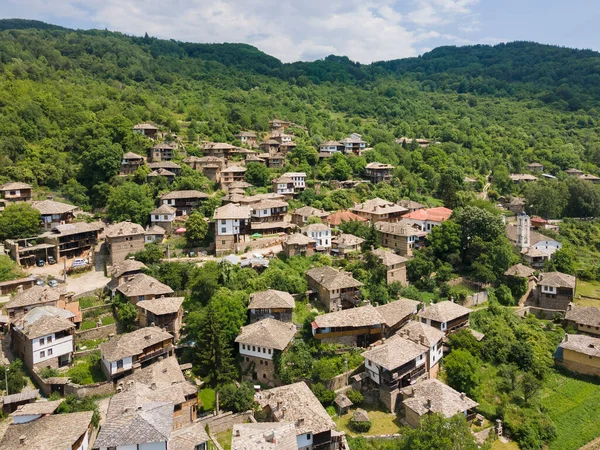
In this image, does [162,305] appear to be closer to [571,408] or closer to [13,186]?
[13,186]

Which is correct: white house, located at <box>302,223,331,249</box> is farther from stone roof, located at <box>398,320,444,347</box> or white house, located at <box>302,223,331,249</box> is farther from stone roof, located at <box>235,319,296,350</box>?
stone roof, located at <box>235,319,296,350</box>

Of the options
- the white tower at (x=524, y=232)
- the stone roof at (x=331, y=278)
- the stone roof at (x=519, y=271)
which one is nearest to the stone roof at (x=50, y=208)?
the stone roof at (x=331, y=278)

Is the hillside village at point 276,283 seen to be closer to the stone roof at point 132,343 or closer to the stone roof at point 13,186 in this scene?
the stone roof at point 132,343

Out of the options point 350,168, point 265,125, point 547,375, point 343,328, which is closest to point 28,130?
point 265,125

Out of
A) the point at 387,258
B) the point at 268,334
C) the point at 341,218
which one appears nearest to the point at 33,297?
the point at 268,334

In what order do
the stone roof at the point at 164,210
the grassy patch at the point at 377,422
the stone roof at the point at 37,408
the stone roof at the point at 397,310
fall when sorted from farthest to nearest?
the stone roof at the point at 164,210
the stone roof at the point at 397,310
the grassy patch at the point at 377,422
the stone roof at the point at 37,408

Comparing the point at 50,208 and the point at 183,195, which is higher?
the point at 183,195

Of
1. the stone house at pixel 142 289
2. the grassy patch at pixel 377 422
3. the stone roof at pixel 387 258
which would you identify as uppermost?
the stone roof at pixel 387 258
